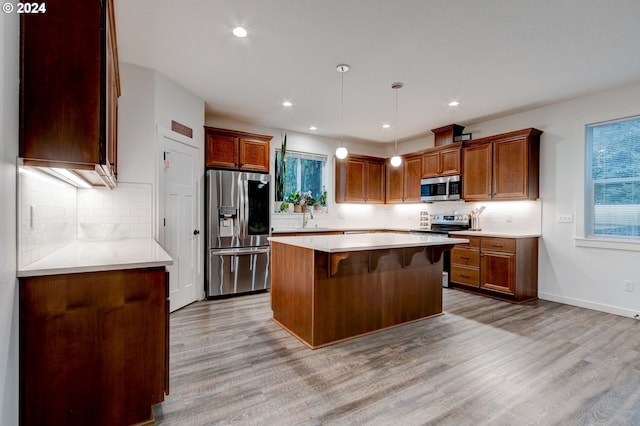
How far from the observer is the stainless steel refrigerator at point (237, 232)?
423 centimetres

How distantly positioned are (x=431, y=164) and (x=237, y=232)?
3.59 m

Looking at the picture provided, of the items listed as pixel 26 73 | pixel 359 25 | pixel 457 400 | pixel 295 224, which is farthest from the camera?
pixel 295 224

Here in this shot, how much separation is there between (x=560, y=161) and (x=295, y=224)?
4.12 m

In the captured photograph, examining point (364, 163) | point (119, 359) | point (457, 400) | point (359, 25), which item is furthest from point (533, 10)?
point (364, 163)

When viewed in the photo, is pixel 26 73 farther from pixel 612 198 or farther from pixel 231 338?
pixel 612 198

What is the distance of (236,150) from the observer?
4.55 m

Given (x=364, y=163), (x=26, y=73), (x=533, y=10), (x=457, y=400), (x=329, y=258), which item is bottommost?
(x=457, y=400)

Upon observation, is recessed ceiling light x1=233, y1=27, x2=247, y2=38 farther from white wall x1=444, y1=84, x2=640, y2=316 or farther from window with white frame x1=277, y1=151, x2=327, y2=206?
white wall x1=444, y1=84, x2=640, y2=316

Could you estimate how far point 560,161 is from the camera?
166 inches

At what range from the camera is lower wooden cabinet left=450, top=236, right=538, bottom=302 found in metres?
4.12

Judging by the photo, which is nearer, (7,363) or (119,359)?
(7,363)

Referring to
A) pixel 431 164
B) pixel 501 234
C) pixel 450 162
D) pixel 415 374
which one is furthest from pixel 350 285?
pixel 431 164

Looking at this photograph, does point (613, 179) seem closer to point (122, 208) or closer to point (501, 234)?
point (501, 234)

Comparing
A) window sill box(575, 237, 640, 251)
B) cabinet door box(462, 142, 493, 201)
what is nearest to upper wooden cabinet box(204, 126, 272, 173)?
cabinet door box(462, 142, 493, 201)
